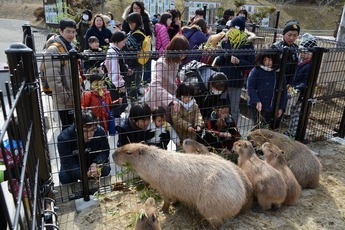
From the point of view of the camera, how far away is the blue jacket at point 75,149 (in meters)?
3.14

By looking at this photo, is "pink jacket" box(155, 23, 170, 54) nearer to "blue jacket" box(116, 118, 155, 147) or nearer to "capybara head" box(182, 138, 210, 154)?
"blue jacket" box(116, 118, 155, 147)

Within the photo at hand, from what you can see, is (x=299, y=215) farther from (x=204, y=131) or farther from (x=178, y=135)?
(x=178, y=135)

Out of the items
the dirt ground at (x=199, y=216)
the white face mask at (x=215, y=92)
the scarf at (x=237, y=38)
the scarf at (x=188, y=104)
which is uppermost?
the scarf at (x=237, y=38)

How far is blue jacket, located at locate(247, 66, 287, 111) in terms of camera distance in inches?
162

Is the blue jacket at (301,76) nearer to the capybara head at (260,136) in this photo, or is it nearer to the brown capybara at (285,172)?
the capybara head at (260,136)

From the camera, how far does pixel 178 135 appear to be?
401cm

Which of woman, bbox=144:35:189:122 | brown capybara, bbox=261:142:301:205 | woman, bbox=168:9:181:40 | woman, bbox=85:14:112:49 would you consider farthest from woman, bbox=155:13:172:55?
brown capybara, bbox=261:142:301:205

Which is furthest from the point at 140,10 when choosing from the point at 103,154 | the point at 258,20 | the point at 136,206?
the point at 258,20

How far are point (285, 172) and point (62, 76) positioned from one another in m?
2.47

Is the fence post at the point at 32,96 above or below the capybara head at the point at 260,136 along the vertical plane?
above

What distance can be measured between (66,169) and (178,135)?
147cm

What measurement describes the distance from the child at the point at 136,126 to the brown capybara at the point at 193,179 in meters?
0.47

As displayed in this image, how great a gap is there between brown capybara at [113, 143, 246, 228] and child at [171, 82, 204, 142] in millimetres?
960

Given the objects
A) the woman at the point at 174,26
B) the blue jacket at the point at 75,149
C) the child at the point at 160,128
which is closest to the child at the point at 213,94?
the child at the point at 160,128
